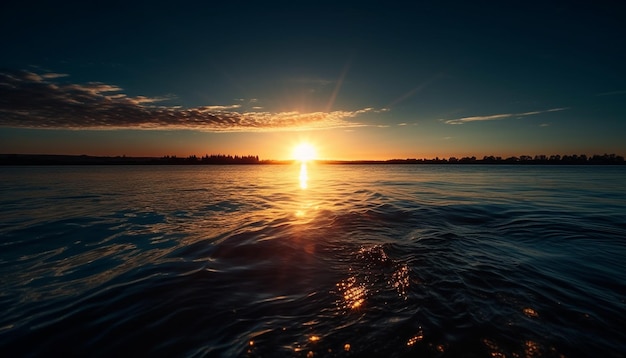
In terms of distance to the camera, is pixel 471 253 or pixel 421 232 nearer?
pixel 471 253

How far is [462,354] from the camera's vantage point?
308cm

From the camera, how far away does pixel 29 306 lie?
4.55m

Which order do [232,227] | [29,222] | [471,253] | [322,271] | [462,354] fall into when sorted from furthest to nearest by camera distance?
[29,222], [232,227], [471,253], [322,271], [462,354]

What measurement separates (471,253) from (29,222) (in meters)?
16.8

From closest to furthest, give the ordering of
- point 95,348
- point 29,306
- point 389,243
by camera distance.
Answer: point 95,348
point 29,306
point 389,243

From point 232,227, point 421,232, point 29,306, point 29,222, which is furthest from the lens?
point 29,222

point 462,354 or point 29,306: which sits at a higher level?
point 462,354

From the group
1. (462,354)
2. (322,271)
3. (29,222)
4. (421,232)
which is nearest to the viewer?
(462,354)

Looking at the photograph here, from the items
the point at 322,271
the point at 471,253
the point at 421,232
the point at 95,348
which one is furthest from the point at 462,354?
the point at 421,232

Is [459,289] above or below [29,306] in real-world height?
above

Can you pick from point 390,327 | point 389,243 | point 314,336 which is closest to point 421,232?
point 389,243

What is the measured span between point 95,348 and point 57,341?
0.67 m

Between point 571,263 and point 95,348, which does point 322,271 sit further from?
point 571,263

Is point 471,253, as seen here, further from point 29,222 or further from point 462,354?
point 29,222
